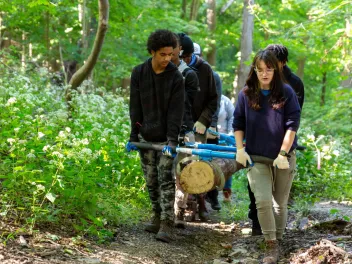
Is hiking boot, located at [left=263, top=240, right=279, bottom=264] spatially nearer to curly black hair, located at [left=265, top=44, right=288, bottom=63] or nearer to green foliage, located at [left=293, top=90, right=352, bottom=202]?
curly black hair, located at [left=265, top=44, right=288, bottom=63]

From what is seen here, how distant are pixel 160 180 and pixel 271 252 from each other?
147 cm

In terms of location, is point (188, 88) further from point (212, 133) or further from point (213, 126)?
point (213, 126)

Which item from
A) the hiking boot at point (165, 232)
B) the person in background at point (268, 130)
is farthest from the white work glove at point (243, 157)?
the hiking boot at point (165, 232)

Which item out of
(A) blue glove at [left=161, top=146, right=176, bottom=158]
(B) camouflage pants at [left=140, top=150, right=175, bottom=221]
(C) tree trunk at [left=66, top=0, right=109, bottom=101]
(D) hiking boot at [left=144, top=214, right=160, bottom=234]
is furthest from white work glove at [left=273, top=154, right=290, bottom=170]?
(C) tree trunk at [left=66, top=0, right=109, bottom=101]

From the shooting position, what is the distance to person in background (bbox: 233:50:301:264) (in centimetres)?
Result: 521

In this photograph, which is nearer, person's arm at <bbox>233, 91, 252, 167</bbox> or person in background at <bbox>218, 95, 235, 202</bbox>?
person's arm at <bbox>233, 91, 252, 167</bbox>

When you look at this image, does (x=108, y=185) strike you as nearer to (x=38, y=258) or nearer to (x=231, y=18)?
(x=38, y=258)

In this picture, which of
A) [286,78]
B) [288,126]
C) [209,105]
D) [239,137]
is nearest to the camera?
[288,126]

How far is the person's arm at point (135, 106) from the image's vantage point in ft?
19.8

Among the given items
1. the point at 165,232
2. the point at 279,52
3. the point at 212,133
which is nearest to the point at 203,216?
the point at 212,133

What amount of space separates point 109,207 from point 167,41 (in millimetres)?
1994

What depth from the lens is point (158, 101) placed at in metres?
5.96

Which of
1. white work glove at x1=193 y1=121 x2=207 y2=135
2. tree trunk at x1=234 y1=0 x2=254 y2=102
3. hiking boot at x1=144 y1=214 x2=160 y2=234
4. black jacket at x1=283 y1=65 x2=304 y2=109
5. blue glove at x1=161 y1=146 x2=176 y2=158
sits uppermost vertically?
tree trunk at x1=234 y1=0 x2=254 y2=102

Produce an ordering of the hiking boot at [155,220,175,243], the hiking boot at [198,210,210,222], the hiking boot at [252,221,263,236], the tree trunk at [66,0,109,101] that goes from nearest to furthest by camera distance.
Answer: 1. the hiking boot at [155,220,175,243]
2. the hiking boot at [252,221,263,236]
3. the hiking boot at [198,210,210,222]
4. the tree trunk at [66,0,109,101]
